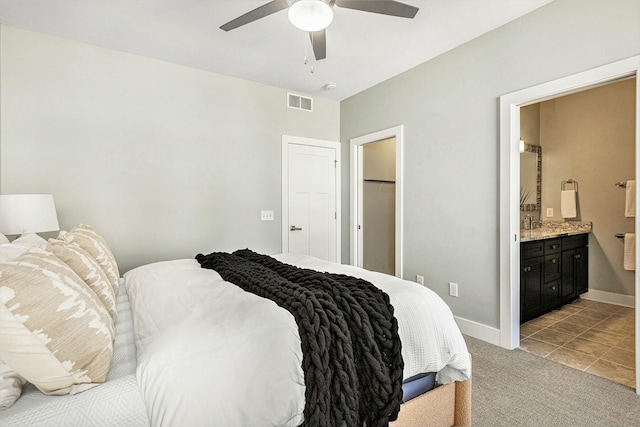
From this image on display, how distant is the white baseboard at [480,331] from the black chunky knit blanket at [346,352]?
1941 millimetres

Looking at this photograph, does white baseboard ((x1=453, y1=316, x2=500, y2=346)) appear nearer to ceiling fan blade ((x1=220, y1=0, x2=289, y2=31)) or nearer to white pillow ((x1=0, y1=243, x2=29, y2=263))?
ceiling fan blade ((x1=220, y1=0, x2=289, y2=31))

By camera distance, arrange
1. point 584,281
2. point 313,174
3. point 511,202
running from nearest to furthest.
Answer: point 511,202 < point 584,281 < point 313,174

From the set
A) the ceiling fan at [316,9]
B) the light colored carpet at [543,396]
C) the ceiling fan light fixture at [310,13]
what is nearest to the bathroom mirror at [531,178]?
the light colored carpet at [543,396]

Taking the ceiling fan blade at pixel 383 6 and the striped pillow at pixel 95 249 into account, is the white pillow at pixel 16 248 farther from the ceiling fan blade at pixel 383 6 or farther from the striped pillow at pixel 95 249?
the ceiling fan blade at pixel 383 6

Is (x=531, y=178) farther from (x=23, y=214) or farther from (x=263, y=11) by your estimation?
(x=23, y=214)

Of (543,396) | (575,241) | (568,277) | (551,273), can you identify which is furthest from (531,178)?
(543,396)

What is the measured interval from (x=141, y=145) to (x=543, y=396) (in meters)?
3.84

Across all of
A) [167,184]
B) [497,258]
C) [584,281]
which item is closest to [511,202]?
[497,258]

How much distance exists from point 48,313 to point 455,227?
3.02 meters

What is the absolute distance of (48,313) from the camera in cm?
90

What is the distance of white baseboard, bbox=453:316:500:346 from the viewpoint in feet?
8.94

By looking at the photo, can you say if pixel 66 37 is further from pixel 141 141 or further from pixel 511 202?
pixel 511 202

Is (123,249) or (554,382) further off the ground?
(123,249)

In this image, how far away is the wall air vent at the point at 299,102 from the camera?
4.05 meters
